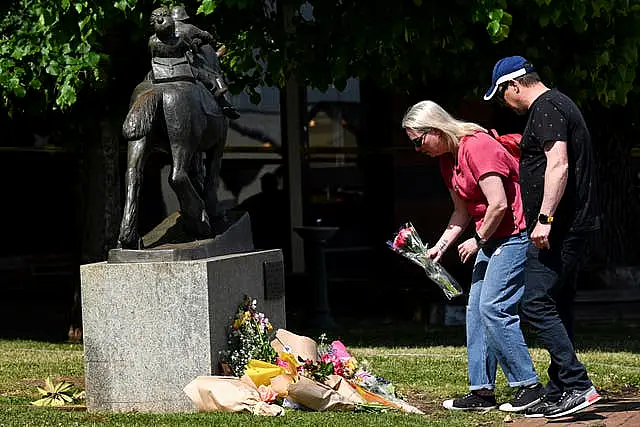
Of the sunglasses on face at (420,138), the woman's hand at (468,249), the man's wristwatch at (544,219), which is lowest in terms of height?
the woman's hand at (468,249)

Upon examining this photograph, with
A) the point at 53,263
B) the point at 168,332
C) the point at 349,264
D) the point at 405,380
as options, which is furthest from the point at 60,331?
the point at 168,332

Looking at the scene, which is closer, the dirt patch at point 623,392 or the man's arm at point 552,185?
the man's arm at point 552,185

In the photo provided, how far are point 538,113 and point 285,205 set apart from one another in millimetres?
11594

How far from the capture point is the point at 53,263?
18.5 m

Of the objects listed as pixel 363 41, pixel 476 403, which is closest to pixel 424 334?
pixel 363 41

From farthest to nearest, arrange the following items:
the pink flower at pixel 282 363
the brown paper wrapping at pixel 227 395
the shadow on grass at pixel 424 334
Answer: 1. the shadow on grass at pixel 424 334
2. the pink flower at pixel 282 363
3. the brown paper wrapping at pixel 227 395

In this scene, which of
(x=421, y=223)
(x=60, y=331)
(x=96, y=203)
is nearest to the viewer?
(x=96, y=203)

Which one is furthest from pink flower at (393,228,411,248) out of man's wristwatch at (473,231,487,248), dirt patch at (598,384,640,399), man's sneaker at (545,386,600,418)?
dirt patch at (598,384,640,399)

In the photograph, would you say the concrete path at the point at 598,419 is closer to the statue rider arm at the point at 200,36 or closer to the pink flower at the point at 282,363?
the pink flower at the point at 282,363

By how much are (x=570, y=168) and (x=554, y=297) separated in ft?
2.43

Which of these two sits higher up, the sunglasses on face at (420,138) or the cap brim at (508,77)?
the cap brim at (508,77)

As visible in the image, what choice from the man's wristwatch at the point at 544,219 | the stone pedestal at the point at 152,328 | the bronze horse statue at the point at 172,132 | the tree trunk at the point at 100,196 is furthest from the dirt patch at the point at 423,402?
the tree trunk at the point at 100,196

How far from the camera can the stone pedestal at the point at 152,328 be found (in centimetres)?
751

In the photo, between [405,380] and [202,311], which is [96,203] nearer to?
[405,380]
